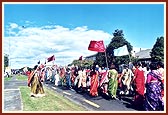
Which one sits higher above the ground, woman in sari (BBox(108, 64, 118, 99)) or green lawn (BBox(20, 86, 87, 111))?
woman in sari (BBox(108, 64, 118, 99))

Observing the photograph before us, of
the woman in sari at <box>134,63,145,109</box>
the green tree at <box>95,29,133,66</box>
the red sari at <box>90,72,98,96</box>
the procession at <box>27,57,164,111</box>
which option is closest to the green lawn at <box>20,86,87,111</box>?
the procession at <box>27,57,164,111</box>

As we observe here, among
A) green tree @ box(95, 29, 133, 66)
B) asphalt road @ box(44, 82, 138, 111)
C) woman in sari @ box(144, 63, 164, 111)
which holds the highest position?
green tree @ box(95, 29, 133, 66)

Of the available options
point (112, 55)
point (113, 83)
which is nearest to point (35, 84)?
point (113, 83)

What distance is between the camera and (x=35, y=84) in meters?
14.9

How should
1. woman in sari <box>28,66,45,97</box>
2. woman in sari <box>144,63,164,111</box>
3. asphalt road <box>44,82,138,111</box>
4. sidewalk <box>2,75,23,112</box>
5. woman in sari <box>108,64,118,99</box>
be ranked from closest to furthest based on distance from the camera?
1. woman in sari <box>144,63,164,111</box>
2. sidewalk <box>2,75,23,112</box>
3. asphalt road <box>44,82,138,111</box>
4. woman in sari <box>28,66,45,97</box>
5. woman in sari <box>108,64,118,99</box>

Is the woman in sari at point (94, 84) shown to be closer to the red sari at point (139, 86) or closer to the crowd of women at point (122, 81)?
the crowd of women at point (122, 81)

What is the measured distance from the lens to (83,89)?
17766 mm

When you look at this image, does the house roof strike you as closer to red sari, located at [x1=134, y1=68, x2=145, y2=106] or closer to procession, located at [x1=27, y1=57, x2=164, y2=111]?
procession, located at [x1=27, y1=57, x2=164, y2=111]

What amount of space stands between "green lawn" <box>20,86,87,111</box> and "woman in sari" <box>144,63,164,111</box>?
2.05 m

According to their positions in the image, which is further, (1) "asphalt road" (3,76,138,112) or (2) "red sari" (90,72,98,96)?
(2) "red sari" (90,72,98,96)

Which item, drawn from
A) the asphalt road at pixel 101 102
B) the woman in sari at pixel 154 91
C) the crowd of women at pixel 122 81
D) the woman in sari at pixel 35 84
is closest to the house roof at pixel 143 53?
the crowd of women at pixel 122 81

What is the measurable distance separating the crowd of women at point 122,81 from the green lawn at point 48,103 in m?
0.43

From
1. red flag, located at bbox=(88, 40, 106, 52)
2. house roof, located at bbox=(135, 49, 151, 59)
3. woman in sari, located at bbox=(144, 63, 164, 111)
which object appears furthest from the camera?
house roof, located at bbox=(135, 49, 151, 59)

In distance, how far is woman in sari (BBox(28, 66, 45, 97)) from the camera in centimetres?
1480
